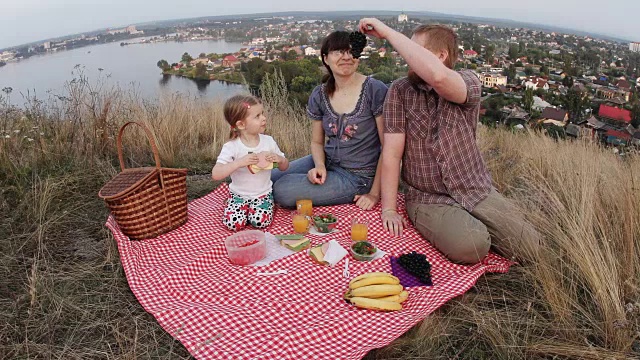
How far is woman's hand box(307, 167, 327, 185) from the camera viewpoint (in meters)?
4.12

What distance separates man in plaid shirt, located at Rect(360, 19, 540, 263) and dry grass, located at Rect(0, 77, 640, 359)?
0.23 m

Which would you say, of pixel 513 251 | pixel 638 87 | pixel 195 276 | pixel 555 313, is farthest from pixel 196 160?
pixel 638 87

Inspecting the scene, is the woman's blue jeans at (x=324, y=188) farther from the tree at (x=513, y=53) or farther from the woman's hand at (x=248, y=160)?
the tree at (x=513, y=53)

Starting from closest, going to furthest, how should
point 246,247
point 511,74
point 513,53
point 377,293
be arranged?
point 377,293 → point 246,247 → point 511,74 → point 513,53

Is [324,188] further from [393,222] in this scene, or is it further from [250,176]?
[393,222]

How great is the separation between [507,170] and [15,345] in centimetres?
465

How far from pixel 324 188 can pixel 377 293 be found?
1.57m

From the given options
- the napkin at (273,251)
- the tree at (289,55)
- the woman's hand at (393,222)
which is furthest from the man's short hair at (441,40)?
the tree at (289,55)

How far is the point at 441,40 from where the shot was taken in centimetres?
321

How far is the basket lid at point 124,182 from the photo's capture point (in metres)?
3.55

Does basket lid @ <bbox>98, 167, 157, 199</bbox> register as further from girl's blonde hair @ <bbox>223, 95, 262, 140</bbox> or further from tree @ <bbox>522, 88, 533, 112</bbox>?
tree @ <bbox>522, 88, 533, 112</bbox>

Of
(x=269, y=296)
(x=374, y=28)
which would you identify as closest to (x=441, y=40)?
(x=374, y=28)

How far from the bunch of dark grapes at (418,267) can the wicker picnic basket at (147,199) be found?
6.87 ft

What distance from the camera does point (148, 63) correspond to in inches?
482
